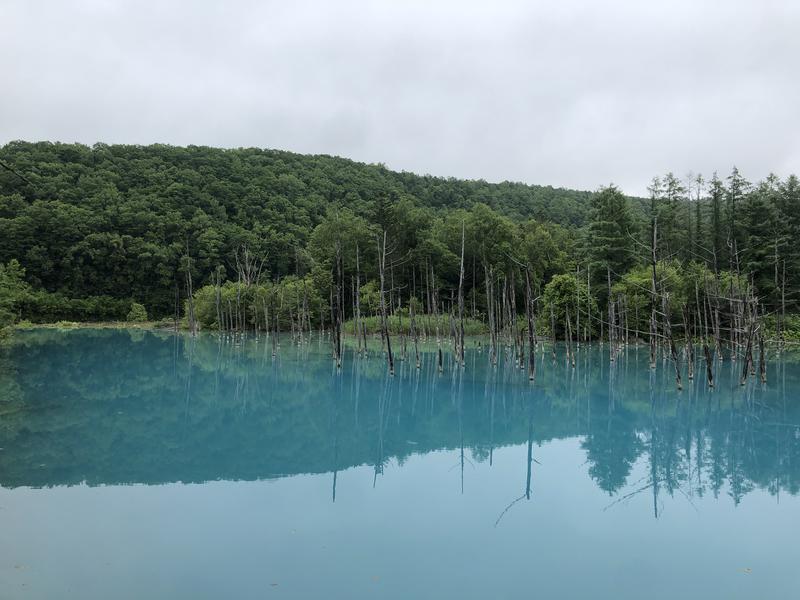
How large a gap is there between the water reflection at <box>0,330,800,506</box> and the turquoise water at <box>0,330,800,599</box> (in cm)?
9

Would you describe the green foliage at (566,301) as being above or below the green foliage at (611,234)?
below

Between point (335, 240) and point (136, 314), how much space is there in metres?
27.0

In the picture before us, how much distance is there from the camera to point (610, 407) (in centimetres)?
1762

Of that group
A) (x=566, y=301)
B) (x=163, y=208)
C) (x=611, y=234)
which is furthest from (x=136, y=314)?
(x=611, y=234)

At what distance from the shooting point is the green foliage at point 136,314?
193 ft

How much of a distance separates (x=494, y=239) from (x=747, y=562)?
40125mm

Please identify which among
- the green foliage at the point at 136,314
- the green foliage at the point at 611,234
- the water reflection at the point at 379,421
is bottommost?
the water reflection at the point at 379,421

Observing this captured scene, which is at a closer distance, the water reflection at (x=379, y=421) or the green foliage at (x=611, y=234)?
the water reflection at (x=379, y=421)

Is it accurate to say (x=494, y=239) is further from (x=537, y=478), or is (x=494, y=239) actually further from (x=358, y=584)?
(x=358, y=584)

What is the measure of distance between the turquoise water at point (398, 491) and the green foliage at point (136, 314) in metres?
40.3

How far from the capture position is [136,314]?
58781 millimetres

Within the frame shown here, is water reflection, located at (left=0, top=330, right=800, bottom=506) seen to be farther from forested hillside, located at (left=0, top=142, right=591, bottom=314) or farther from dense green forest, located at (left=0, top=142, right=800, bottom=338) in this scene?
forested hillside, located at (left=0, top=142, right=591, bottom=314)

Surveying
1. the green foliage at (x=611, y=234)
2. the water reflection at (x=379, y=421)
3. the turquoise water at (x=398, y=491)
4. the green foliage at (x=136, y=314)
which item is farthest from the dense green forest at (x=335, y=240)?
the turquoise water at (x=398, y=491)

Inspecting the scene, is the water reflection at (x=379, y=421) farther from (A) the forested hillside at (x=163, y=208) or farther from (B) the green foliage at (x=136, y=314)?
(B) the green foliage at (x=136, y=314)
